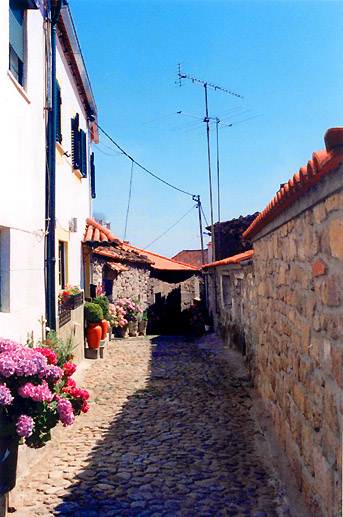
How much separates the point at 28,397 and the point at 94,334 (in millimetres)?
6585

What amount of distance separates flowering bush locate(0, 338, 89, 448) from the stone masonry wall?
1728mm

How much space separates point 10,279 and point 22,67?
252 centimetres

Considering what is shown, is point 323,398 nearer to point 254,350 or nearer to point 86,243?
point 254,350

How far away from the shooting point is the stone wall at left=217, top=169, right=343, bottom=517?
2.43m

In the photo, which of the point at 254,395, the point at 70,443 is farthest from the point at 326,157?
the point at 254,395

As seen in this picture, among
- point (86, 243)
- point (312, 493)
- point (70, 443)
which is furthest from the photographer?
point (86, 243)

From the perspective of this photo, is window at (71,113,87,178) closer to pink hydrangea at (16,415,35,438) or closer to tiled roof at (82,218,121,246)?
tiled roof at (82,218,121,246)

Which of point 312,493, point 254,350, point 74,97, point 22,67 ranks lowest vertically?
point 312,493

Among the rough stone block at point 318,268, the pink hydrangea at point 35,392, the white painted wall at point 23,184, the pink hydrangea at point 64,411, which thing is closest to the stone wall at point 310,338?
the rough stone block at point 318,268

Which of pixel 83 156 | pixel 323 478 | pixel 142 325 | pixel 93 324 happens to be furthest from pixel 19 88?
pixel 142 325

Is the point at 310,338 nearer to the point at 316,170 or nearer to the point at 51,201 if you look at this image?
the point at 316,170

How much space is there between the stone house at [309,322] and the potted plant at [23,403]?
1744 mm

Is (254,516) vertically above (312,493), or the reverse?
(312,493)

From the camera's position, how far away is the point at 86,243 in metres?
9.78
